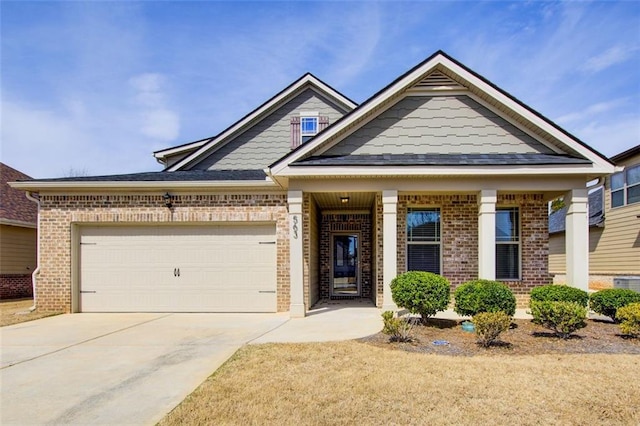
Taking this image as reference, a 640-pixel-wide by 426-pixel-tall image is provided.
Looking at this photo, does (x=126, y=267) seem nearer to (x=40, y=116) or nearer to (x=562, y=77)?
(x=40, y=116)

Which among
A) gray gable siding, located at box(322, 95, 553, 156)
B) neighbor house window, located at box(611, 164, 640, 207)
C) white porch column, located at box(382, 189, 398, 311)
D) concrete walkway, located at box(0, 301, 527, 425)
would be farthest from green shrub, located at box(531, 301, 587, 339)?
neighbor house window, located at box(611, 164, 640, 207)

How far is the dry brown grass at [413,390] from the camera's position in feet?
12.6

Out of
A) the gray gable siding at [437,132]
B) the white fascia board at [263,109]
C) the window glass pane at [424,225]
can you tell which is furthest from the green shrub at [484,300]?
the white fascia board at [263,109]

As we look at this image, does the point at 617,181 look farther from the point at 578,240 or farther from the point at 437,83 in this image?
the point at 437,83

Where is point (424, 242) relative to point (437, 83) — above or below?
below

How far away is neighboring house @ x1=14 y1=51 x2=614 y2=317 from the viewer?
30.9 feet

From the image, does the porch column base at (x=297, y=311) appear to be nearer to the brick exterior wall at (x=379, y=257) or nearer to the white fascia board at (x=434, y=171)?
the brick exterior wall at (x=379, y=257)

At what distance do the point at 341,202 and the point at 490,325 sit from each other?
653 centimetres

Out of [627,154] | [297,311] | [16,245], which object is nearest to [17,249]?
[16,245]

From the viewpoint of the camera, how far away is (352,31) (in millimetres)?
11461

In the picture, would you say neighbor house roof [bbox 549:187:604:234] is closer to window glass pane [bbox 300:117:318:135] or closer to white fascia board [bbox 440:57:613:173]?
white fascia board [bbox 440:57:613:173]

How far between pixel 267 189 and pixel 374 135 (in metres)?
2.97

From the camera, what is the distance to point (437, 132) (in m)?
10.1

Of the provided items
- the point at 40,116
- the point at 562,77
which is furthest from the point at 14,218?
the point at 562,77
